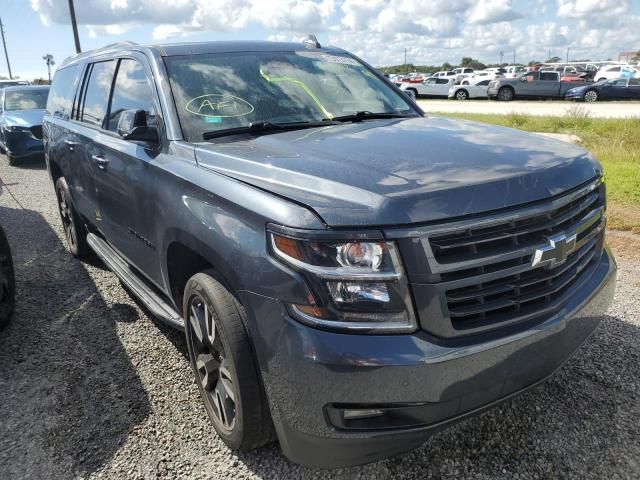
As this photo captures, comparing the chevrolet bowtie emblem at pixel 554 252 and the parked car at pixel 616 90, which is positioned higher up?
the chevrolet bowtie emblem at pixel 554 252

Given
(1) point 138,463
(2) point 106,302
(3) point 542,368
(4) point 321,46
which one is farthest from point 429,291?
(2) point 106,302

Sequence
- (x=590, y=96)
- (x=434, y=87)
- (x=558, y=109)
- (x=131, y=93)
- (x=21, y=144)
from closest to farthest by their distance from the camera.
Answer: (x=131, y=93), (x=21, y=144), (x=558, y=109), (x=590, y=96), (x=434, y=87)

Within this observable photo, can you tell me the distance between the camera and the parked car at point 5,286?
3.81 metres

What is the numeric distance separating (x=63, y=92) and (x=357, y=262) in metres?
4.46

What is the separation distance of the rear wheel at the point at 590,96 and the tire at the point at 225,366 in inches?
1117

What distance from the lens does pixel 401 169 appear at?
2.11m

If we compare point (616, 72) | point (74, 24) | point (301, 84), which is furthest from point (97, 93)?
point (616, 72)

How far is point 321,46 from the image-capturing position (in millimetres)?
4004

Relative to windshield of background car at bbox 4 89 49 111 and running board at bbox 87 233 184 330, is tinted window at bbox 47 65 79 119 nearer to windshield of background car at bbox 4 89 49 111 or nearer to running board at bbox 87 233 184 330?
running board at bbox 87 233 184 330

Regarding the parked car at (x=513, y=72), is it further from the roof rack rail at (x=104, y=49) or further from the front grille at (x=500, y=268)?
the front grille at (x=500, y=268)

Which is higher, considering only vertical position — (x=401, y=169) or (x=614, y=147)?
(x=401, y=169)

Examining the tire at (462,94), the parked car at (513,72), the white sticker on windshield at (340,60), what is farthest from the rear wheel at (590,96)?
the white sticker on windshield at (340,60)

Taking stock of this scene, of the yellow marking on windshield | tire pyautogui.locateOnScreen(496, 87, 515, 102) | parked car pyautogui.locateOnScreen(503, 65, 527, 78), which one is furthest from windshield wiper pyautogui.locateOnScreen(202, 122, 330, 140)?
parked car pyautogui.locateOnScreen(503, 65, 527, 78)

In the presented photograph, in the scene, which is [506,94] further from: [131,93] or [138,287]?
[138,287]
